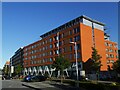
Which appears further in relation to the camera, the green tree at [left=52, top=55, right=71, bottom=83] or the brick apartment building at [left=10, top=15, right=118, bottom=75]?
the brick apartment building at [left=10, top=15, right=118, bottom=75]

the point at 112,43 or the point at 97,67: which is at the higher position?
the point at 112,43

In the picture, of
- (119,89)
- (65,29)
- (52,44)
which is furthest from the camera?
(52,44)

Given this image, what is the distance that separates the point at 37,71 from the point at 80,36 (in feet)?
132

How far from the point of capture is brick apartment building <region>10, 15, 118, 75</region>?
82312 mm

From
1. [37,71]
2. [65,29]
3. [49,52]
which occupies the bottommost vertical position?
[37,71]

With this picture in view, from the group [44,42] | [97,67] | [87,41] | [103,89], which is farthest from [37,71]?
[103,89]

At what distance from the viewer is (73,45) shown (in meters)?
83.6

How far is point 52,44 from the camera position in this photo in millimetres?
100438

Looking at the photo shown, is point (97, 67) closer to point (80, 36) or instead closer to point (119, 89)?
point (80, 36)

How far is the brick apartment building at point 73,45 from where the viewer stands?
82312 mm

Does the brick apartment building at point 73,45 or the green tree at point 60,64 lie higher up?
the brick apartment building at point 73,45

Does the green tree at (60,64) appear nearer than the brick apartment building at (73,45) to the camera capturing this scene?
Yes

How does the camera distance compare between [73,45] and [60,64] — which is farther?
[73,45]

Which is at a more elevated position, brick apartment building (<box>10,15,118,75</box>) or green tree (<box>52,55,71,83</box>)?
brick apartment building (<box>10,15,118,75</box>)
